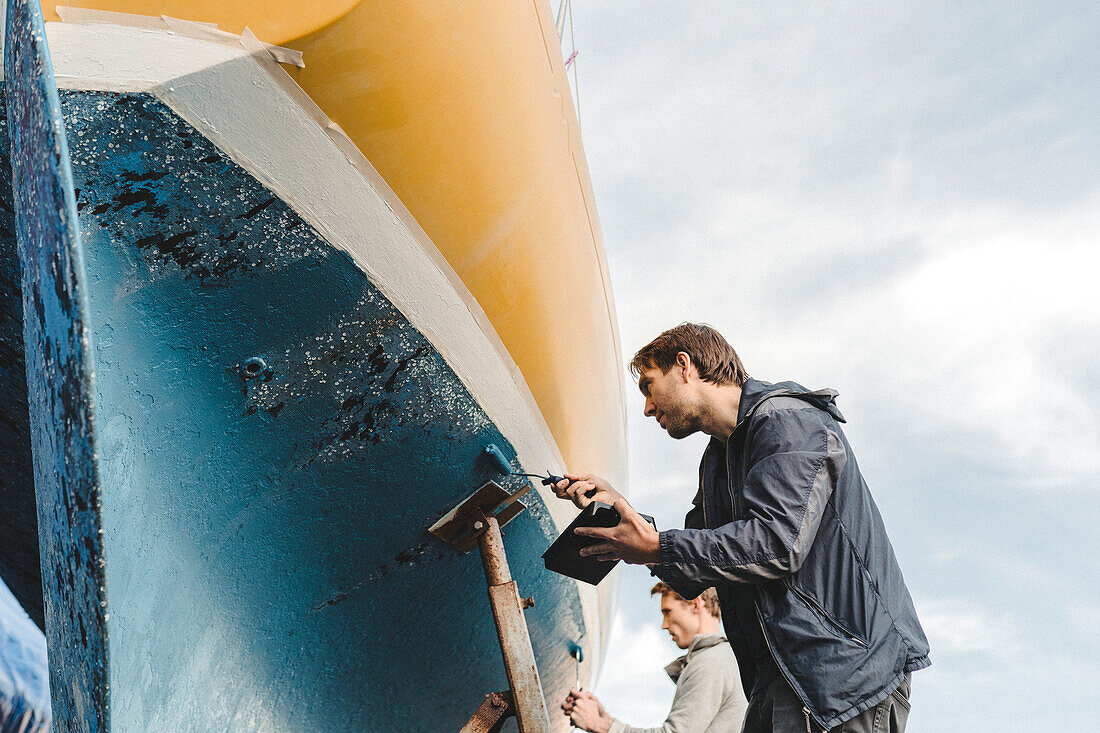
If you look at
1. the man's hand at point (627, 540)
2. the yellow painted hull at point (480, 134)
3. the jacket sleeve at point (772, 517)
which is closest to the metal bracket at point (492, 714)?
the man's hand at point (627, 540)

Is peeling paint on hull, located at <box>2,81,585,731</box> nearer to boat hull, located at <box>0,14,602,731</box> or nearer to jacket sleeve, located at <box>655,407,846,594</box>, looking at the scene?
boat hull, located at <box>0,14,602,731</box>

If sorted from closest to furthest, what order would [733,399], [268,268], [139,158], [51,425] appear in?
1. [51,425]
2. [139,158]
3. [268,268]
4. [733,399]

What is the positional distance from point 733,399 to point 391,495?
90 centimetres

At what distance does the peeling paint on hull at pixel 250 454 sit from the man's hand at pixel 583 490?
9.3 inches

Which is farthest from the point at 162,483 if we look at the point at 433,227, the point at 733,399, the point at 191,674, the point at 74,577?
the point at 733,399

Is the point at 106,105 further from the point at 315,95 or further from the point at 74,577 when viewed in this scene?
the point at 74,577

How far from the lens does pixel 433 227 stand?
75.2 inches

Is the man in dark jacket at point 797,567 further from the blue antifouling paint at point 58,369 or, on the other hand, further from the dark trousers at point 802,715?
the blue antifouling paint at point 58,369

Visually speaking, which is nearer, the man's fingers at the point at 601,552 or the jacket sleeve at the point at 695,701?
the man's fingers at the point at 601,552

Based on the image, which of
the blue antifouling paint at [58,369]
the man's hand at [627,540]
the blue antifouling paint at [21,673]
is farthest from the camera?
the blue antifouling paint at [21,673]

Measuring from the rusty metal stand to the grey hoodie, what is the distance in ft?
1.72

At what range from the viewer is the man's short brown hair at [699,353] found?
2.19 metres

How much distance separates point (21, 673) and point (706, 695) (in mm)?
2843

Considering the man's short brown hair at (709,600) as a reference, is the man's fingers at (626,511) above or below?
above
